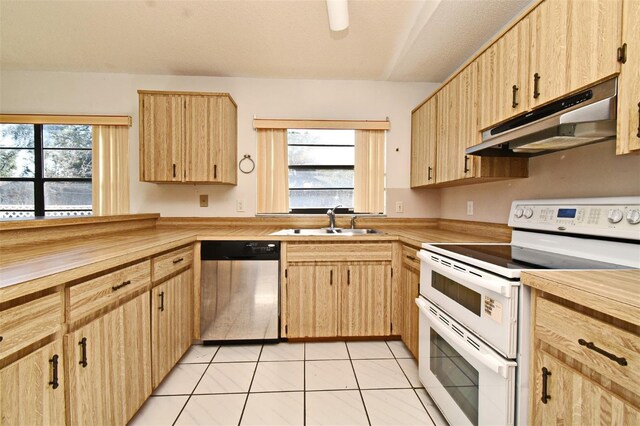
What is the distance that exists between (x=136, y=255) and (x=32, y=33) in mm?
2314

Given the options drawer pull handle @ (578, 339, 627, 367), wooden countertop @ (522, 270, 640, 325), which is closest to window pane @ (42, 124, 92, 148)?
wooden countertop @ (522, 270, 640, 325)

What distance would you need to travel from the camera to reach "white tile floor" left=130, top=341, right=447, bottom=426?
1.38 m

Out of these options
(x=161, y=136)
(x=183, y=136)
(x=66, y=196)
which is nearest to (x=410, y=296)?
(x=183, y=136)

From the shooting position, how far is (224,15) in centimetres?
184

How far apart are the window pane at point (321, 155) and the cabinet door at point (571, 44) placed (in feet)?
5.65

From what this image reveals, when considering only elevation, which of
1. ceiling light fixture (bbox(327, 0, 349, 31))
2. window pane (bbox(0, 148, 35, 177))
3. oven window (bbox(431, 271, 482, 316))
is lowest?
oven window (bbox(431, 271, 482, 316))

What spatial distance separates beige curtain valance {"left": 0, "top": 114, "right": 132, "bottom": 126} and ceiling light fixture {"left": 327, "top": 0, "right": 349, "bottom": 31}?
88.1 inches

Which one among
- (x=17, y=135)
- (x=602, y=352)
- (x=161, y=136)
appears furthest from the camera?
(x=17, y=135)

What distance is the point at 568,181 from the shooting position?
4.58 ft

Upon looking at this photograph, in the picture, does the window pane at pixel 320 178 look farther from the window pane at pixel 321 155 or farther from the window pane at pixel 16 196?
the window pane at pixel 16 196

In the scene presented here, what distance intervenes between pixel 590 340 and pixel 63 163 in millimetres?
4073

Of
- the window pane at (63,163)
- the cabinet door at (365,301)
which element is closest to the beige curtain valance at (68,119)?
the window pane at (63,163)

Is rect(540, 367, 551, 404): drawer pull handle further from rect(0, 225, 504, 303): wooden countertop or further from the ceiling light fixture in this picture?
the ceiling light fixture

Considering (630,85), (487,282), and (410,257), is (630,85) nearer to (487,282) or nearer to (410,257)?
(487,282)
